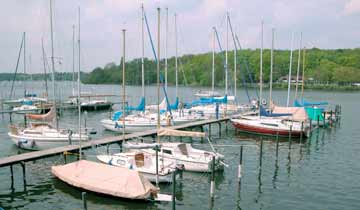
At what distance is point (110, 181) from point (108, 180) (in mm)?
153

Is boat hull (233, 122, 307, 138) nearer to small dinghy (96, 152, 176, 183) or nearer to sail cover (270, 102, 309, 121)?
sail cover (270, 102, 309, 121)

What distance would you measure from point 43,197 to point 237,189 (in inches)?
462

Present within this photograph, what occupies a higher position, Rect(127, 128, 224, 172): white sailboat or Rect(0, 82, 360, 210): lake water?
Rect(127, 128, 224, 172): white sailboat

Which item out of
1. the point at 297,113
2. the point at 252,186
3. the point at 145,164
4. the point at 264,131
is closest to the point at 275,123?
the point at 264,131

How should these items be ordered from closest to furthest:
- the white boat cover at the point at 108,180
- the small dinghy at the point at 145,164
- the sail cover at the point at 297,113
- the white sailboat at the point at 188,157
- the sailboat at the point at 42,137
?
1. the white boat cover at the point at 108,180
2. the small dinghy at the point at 145,164
3. the white sailboat at the point at 188,157
4. the sailboat at the point at 42,137
5. the sail cover at the point at 297,113

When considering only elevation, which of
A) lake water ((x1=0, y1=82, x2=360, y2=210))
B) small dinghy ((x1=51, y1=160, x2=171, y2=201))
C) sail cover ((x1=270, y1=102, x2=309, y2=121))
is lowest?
lake water ((x1=0, y1=82, x2=360, y2=210))

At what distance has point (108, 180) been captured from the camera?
64.7 feet

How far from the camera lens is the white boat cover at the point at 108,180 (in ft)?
61.7

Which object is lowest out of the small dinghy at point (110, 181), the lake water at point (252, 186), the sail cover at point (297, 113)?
the lake water at point (252, 186)

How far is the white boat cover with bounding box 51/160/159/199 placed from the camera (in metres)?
18.8

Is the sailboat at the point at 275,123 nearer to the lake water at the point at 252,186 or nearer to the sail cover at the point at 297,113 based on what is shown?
the sail cover at the point at 297,113

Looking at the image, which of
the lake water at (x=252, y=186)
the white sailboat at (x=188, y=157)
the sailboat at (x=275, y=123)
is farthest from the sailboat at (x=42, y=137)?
the sailboat at (x=275, y=123)

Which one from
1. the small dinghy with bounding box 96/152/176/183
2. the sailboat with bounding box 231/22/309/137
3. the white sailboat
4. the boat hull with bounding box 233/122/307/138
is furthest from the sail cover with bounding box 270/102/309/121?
the small dinghy with bounding box 96/152/176/183

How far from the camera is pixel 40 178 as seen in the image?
80.1 feet
